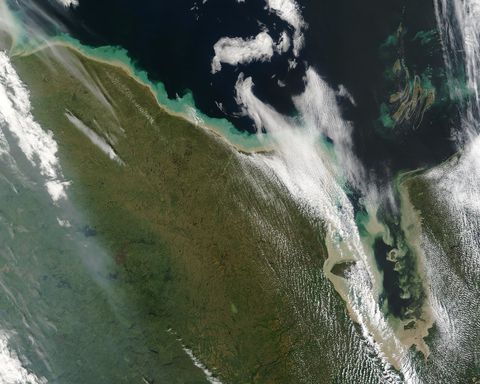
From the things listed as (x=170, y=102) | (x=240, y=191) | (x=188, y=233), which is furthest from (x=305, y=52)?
(x=188, y=233)

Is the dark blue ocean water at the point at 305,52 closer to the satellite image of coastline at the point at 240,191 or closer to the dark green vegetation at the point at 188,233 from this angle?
the satellite image of coastline at the point at 240,191

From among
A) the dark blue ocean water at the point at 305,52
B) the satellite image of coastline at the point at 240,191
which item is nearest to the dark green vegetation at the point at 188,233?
the satellite image of coastline at the point at 240,191

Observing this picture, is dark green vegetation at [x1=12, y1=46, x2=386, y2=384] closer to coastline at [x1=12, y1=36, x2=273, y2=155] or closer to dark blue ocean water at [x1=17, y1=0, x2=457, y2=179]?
coastline at [x1=12, y1=36, x2=273, y2=155]

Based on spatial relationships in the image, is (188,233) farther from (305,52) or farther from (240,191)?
(305,52)

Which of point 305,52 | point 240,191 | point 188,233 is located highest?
point 305,52

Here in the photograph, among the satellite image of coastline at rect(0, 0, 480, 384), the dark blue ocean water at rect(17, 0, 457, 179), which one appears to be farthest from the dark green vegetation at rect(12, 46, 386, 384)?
the dark blue ocean water at rect(17, 0, 457, 179)

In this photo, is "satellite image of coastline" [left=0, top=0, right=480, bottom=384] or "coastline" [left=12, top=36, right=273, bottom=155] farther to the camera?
"coastline" [left=12, top=36, right=273, bottom=155]
